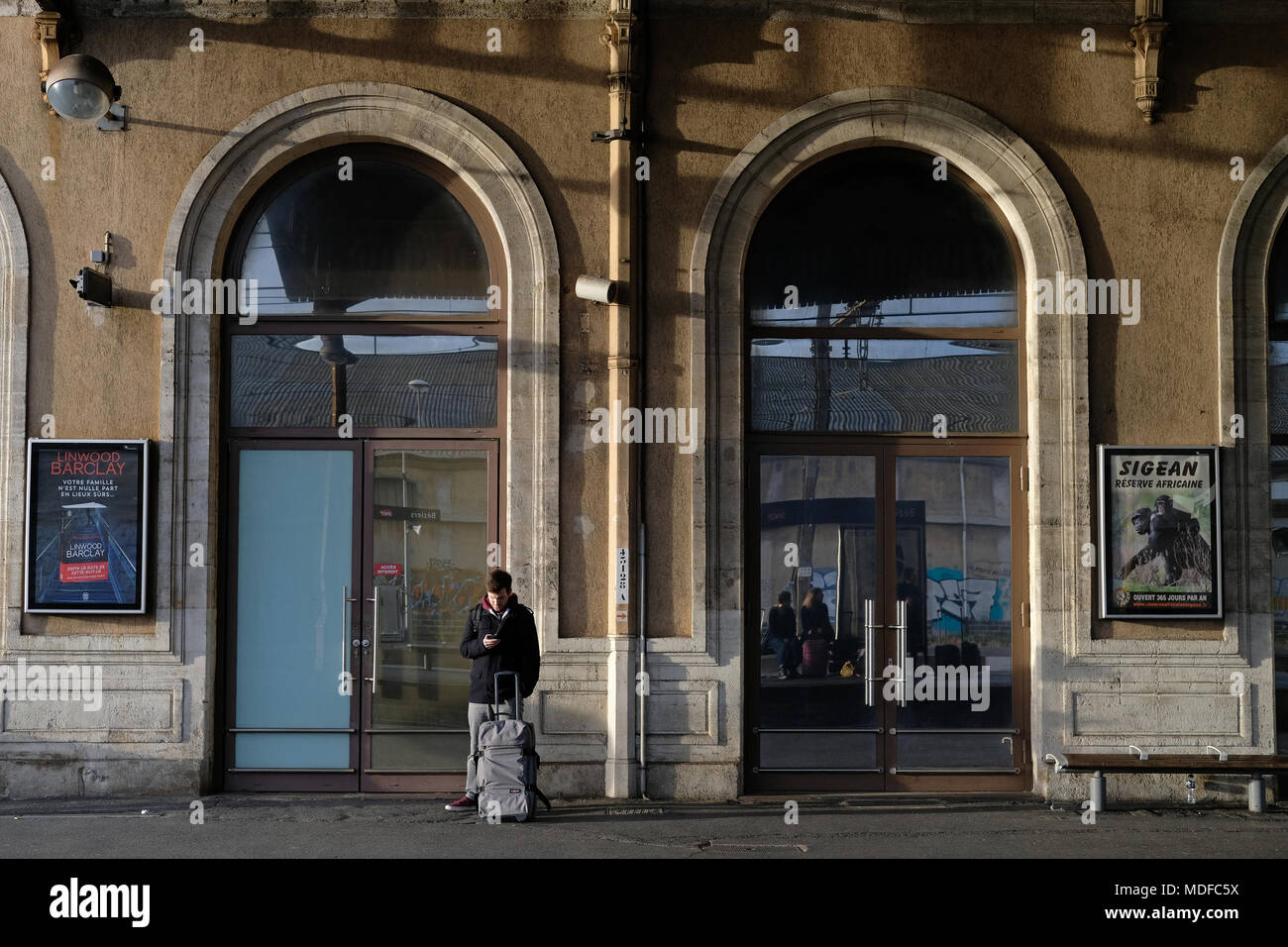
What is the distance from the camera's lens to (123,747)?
991cm

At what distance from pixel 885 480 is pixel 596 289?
283cm

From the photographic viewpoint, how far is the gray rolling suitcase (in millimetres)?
9117

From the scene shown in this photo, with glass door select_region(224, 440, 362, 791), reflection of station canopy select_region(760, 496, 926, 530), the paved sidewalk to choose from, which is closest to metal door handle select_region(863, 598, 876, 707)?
reflection of station canopy select_region(760, 496, 926, 530)

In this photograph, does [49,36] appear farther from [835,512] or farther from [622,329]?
[835,512]

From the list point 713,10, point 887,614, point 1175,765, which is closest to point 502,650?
point 887,614

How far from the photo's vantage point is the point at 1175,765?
9609 mm

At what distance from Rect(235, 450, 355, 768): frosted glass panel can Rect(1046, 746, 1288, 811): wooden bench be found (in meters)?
5.80

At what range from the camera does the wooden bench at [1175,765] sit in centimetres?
959

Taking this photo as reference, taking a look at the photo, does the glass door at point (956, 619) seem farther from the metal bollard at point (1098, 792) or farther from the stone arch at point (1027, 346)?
the metal bollard at point (1098, 792)

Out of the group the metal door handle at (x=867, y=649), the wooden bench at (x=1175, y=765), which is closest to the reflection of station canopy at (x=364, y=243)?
the metal door handle at (x=867, y=649)

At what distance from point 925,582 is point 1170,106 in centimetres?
433

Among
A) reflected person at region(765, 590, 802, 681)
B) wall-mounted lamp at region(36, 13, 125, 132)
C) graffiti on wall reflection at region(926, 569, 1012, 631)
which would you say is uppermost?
wall-mounted lamp at region(36, 13, 125, 132)

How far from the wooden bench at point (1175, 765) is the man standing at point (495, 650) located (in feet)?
13.8

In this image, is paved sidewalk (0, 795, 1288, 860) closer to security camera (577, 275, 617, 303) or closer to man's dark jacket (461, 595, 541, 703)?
man's dark jacket (461, 595, 541, 703)
